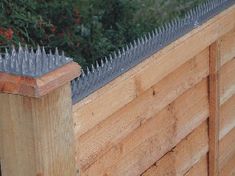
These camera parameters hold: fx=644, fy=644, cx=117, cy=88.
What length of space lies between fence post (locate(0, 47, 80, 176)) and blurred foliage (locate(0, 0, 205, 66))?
1276mm

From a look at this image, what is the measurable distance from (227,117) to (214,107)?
21cm

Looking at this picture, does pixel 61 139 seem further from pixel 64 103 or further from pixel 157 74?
pixel 157 74

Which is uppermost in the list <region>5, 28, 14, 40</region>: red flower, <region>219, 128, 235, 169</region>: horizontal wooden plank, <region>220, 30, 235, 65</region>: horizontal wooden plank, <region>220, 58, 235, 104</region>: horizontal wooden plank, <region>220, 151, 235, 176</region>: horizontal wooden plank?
<region>5, 28, 14, 40</region>: red flower

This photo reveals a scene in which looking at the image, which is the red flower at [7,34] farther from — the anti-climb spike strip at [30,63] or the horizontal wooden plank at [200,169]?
the anti-climb spike strip at [30,63]

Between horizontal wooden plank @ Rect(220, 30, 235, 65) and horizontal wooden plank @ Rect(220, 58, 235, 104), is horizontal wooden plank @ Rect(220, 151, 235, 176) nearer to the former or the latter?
horizontal wooden plank @ Rect(220, 58, 235, 104)

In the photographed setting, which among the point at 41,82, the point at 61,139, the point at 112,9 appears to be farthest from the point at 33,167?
the point at 112,9

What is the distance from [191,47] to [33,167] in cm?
92

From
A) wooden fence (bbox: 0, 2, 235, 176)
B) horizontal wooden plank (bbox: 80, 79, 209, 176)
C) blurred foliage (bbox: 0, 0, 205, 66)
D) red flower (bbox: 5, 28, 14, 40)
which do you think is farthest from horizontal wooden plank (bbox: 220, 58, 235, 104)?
red flower (bbox: 5, 28, 14, 40)

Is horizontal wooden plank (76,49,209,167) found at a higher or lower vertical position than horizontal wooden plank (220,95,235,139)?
higher

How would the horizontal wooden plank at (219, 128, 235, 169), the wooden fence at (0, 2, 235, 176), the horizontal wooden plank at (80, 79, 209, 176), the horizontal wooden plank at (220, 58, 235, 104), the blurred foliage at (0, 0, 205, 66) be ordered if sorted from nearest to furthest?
the wooden fence at (0, 2, 235, 176) < the horizontal wooden plank at (80, 79, 209, 176) < the horizontal wooden plank at (220, 58, 235, 104) < the horizontal wooden plank at (219, 128, 235, 169) < the blurred foliage at (0, 0, 205, 66)

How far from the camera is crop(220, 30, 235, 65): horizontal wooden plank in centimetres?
257

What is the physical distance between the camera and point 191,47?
Answer: 7.29 feet

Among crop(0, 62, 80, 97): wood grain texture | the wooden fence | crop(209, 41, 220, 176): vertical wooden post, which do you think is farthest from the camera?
crop(209, 41, 220, 176): vertical wooden post

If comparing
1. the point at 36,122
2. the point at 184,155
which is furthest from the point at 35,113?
the point at 184,155
